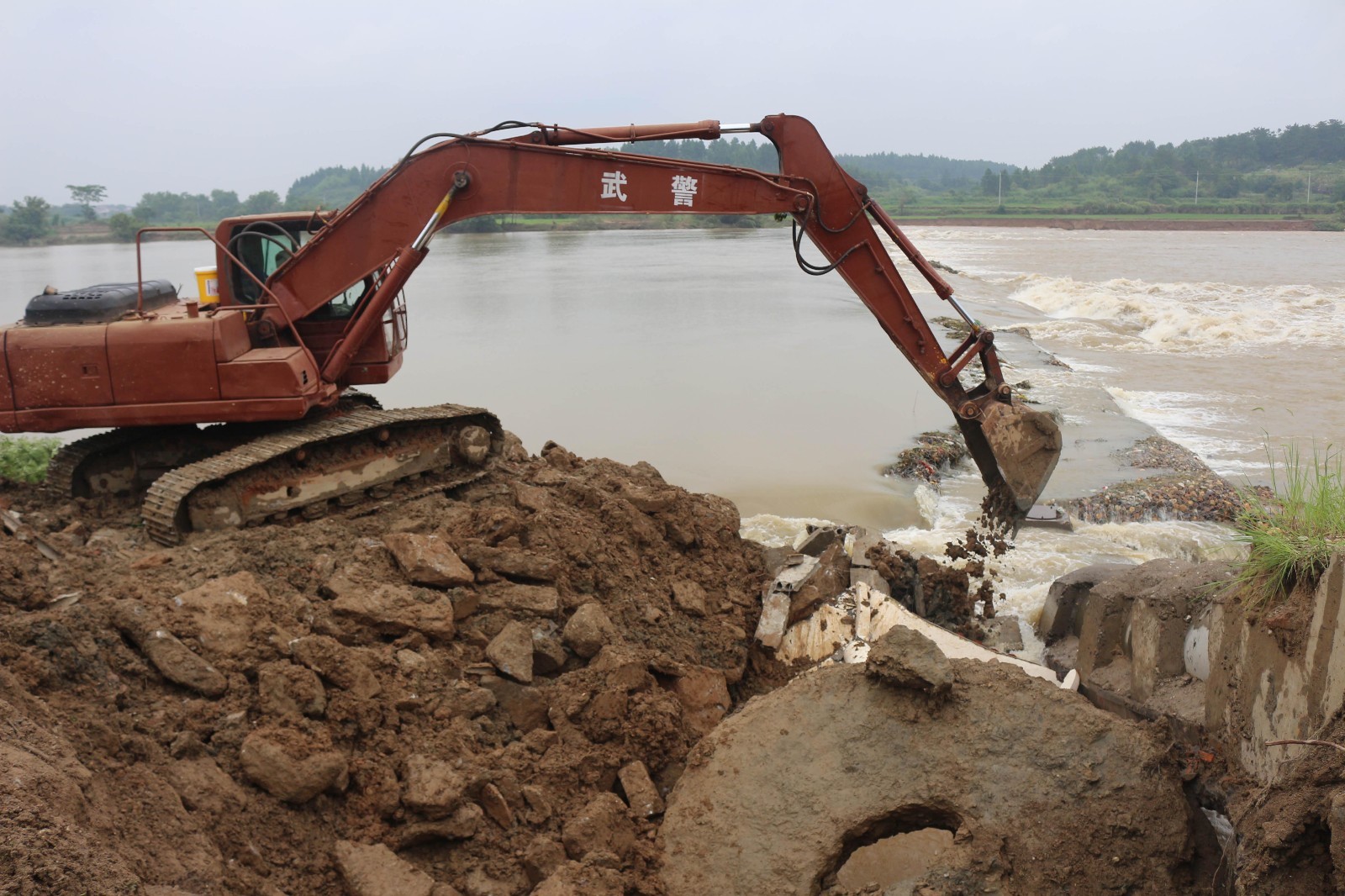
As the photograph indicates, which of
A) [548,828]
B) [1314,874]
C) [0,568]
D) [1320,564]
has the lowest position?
[548,828]

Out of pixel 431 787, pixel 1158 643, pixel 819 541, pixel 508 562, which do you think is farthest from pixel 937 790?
pixel 819 541

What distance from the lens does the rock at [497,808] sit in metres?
4.50

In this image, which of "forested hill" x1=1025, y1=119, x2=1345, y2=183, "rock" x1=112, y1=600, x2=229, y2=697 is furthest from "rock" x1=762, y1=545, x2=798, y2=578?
"forested hill" x1=1025, y1=119, x2=1345, y2=183

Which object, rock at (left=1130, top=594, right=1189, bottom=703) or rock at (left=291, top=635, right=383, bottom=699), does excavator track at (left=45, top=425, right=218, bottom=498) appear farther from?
rock at (left=1130, top=594, right=1189, bottom=703)

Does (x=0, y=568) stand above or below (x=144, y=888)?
above

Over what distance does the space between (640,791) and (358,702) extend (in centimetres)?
141

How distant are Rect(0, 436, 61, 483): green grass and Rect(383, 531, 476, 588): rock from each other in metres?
5.28

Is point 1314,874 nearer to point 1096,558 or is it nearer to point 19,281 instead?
point 1096,558

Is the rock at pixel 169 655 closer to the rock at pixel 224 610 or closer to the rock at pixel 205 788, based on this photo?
the rock at pixel 224 610

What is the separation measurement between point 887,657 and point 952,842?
2.67 feet

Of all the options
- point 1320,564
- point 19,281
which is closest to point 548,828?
point 1320,564

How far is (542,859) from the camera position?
430 centimetres

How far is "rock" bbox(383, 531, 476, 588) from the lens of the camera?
5.76 m

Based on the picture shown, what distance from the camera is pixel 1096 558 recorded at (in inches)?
366
